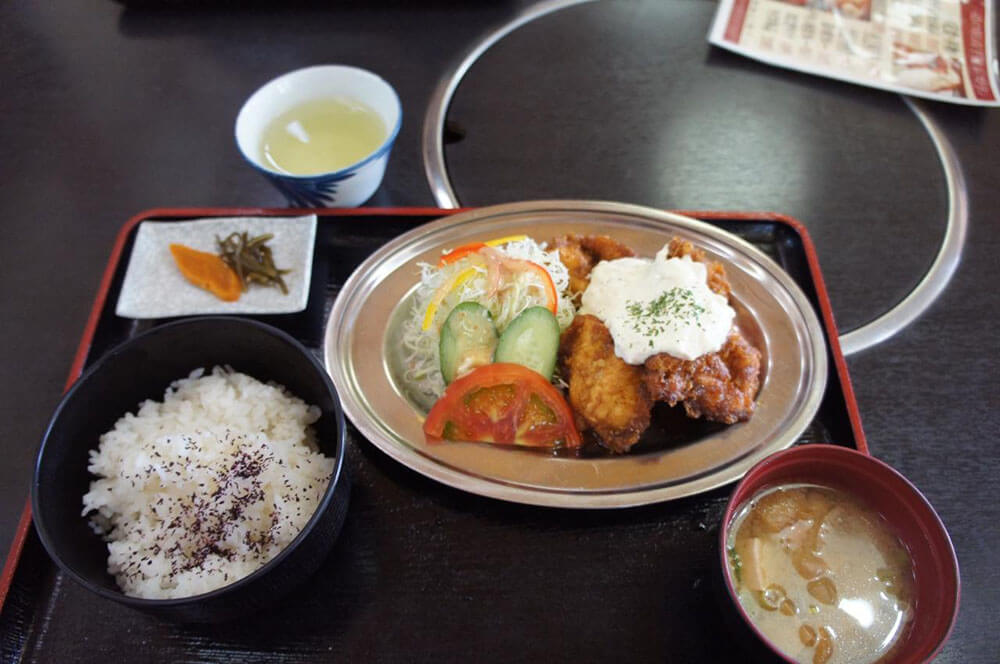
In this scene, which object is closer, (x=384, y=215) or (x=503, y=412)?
(x=503, y=412)

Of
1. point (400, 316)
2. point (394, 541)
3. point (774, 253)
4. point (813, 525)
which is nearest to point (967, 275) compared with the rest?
point (774, 253)

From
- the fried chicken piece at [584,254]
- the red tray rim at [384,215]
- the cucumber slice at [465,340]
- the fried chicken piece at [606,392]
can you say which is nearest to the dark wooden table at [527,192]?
the red tray rim at [384,215]

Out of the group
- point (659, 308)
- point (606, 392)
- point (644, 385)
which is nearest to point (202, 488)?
point (606, 392)

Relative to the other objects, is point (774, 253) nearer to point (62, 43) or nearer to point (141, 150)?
point (141, 150)

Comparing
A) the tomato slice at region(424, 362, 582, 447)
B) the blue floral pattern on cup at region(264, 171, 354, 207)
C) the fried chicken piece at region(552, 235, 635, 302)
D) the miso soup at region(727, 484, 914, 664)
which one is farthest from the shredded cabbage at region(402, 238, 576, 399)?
the miso soup at region(727, 484, 914, 664)

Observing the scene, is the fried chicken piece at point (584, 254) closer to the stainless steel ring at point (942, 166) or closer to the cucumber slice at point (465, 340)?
the cucumber slice at point (465, 340)

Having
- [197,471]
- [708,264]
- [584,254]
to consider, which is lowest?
[197,471]

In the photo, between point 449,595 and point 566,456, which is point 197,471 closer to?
point 449,595
